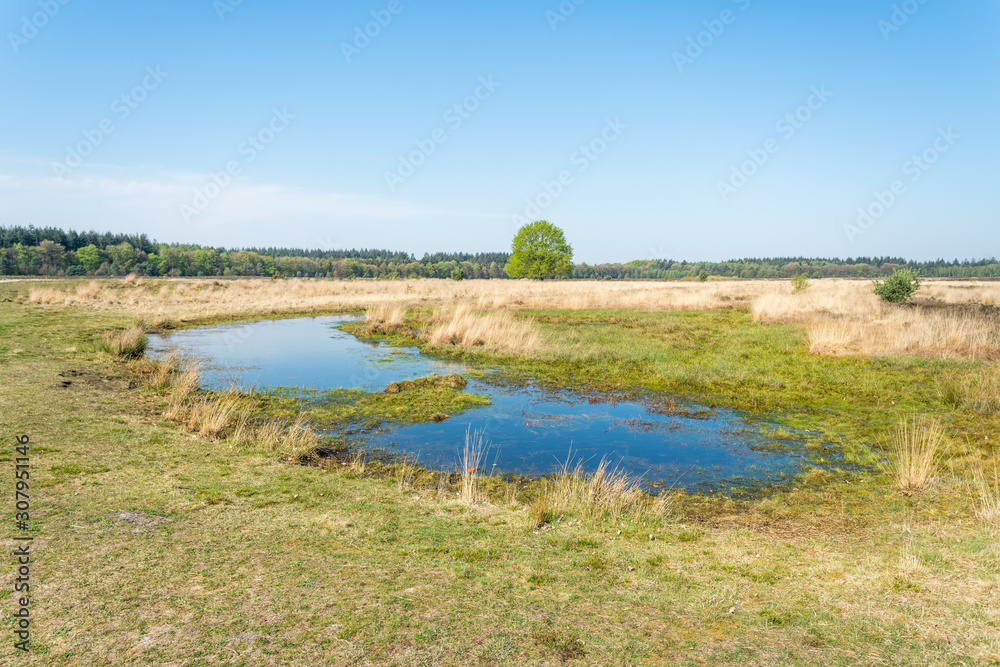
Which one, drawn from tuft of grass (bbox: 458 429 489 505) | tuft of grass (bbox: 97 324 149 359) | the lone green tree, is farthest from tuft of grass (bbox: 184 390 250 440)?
the lone green tree

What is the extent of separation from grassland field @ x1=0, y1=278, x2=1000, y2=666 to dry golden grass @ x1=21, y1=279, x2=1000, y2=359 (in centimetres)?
391

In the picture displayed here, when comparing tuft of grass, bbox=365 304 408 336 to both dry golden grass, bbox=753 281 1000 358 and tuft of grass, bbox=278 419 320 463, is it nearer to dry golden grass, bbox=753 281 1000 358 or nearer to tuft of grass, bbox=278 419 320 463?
tuft of grass, bbox=278 419 320 463

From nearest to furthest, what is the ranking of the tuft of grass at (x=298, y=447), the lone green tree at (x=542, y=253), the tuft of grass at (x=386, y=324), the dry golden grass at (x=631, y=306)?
the tuft of grass at (x=298, y=447)
the dry golden grass at (x=631, y=306)
the tuft of grass at (x=386, y=324)
the lone green tree at (x=542, y=253)

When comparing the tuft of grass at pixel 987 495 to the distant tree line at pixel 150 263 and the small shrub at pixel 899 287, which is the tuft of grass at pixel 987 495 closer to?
the small shrub at pixel 899 287

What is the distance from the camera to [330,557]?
4.79m

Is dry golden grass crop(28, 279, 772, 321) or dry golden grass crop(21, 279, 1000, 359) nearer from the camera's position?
dry golden grass crop(21, 279, 1000, 359)

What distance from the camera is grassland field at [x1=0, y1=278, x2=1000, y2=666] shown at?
3555 mm

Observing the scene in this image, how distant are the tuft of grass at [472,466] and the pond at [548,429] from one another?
153 mm

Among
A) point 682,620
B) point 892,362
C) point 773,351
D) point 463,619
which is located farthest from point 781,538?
point 773,351

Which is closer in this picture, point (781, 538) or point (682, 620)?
point (682, 620)

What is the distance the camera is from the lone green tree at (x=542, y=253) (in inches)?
2520

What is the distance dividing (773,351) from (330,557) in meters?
16.1

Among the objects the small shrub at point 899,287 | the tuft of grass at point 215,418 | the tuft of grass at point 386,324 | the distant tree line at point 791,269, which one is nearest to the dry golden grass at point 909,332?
the small shrub at point 899,287

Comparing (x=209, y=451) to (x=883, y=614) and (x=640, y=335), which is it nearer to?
(x=883, y=614)
